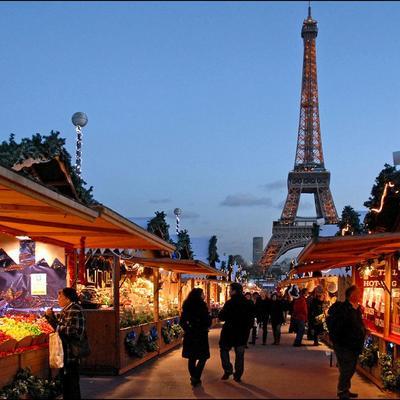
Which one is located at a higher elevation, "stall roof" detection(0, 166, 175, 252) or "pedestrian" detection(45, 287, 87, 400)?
"stall roof" detection(0, 166, 175, 252)

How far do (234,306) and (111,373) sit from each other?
7.96 ft

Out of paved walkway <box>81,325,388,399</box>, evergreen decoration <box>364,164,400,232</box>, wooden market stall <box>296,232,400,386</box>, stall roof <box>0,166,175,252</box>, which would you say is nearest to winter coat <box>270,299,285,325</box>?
wooden market stall <box>296,232,400,386</box>

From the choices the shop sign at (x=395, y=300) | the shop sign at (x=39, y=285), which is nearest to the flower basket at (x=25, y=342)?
the shop sign at (x=39, y=285)

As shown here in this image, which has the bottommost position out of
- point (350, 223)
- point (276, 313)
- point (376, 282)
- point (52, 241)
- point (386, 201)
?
point (276, 313)

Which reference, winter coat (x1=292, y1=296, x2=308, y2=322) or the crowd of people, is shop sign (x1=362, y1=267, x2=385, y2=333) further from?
winter coat (x1=292, y1=296, x2=308, y2=322)

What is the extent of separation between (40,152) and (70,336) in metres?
2.60

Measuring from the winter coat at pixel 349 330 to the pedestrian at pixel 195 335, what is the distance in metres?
2.11

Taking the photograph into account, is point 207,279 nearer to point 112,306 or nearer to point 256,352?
point 256,352

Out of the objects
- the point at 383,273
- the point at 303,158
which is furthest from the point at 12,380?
the point at 303,158

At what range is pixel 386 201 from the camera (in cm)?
1231

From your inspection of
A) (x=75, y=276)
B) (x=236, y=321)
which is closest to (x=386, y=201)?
(x=236, y=321)

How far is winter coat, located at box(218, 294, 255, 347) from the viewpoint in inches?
386

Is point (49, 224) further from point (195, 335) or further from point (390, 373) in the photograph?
point (390, 373)

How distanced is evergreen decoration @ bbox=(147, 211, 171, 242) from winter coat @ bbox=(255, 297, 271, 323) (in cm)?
383
